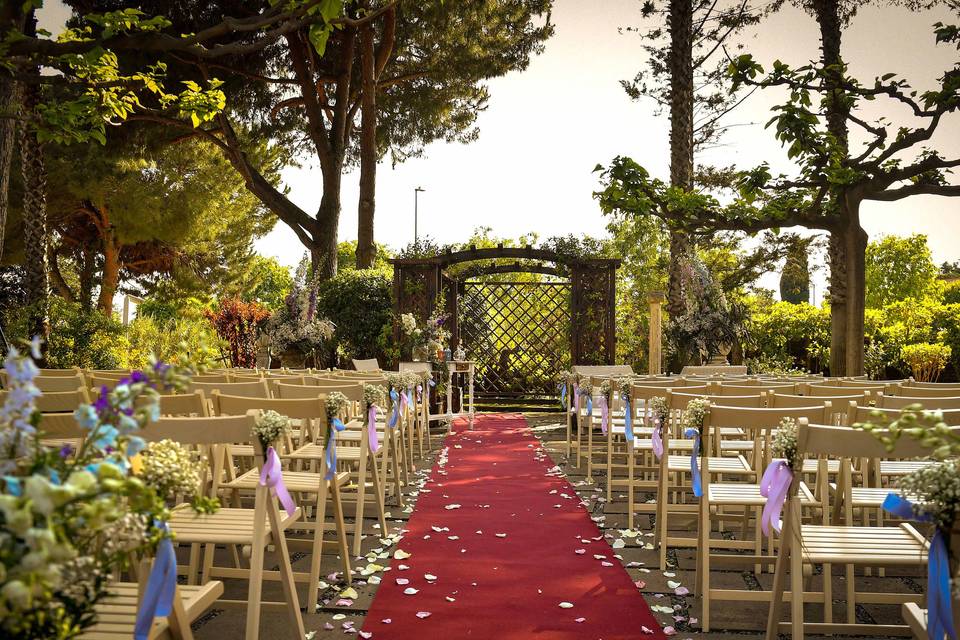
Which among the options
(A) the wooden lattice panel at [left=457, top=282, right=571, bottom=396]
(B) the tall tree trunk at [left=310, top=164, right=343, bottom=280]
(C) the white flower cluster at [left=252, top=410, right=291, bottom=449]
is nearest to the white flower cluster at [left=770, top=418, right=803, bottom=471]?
(C) the white flower cluster at [left=252, top=410, right=291, bottom=449]

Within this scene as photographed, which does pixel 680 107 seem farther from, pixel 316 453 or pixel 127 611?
pixel 127 611

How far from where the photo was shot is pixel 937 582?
5.39ft

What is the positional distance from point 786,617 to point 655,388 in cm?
143

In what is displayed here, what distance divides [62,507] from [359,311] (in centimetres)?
993

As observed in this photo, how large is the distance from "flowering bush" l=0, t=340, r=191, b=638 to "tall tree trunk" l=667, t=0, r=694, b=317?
959 centimetres

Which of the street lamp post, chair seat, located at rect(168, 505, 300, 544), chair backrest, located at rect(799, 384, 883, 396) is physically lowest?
chair seat, located at rect(168, 505, 300, 544)

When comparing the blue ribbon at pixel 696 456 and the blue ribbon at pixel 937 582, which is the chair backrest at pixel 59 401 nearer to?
the blue ribbon at pixel 696 456

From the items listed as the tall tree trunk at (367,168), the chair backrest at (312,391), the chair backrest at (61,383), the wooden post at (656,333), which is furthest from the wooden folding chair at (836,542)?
the tall tree trunk at (367,168)

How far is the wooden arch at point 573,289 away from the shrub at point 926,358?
400 centimetres

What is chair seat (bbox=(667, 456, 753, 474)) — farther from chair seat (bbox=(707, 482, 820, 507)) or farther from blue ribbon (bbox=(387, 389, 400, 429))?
blue ribbon (bbox=(387, 389, 400, 429))

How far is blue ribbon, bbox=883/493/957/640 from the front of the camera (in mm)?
1643

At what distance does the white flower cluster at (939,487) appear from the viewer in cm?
151

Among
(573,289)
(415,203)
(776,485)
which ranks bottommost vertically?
(776,485)

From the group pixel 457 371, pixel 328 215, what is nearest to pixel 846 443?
pixel 457 371
